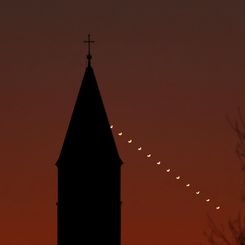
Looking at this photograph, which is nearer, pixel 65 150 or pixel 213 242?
pixel 213 242

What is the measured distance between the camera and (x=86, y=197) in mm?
57938

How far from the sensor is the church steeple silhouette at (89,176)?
57156 mm

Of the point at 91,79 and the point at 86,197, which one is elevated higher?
the point at 91,79

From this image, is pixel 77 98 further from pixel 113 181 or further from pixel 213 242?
pixel 213 242

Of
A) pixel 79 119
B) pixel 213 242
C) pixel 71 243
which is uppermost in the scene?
pixel 79 119

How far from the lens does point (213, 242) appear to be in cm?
3111

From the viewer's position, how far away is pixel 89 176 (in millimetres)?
57562

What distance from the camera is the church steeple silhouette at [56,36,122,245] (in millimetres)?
57156

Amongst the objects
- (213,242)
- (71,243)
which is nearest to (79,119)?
(71,243)

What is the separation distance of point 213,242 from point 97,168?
26.4 m

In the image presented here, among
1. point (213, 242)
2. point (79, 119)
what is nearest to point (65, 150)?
point (79, 119)

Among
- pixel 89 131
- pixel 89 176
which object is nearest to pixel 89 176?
pixel 89 176

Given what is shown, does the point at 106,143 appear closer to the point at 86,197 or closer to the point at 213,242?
the point at 86,197

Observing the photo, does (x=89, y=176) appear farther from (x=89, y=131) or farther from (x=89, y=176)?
(x=89, y=131)
